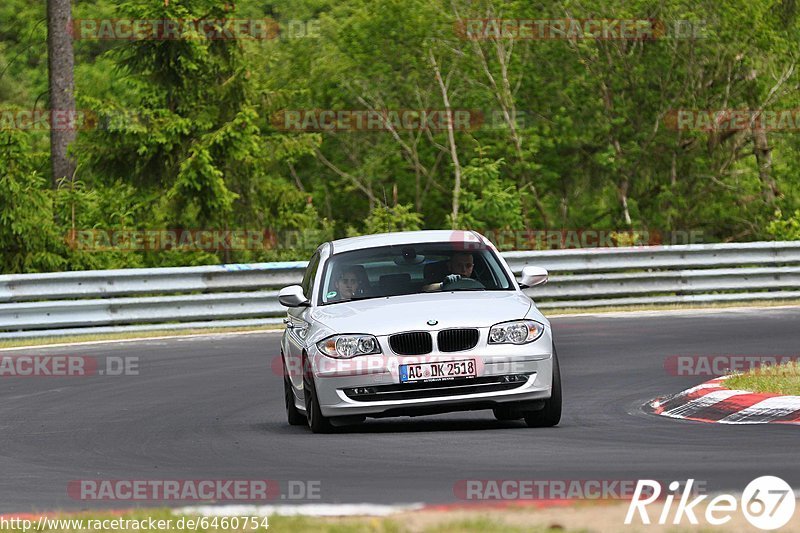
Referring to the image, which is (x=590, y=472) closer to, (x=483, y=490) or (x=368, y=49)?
(x=483, y=490)

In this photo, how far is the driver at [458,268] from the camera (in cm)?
1227

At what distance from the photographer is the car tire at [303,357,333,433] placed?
37.4ft

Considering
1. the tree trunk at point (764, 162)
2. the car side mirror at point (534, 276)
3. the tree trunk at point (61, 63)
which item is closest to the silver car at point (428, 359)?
the car side mirror at point (534, 276)

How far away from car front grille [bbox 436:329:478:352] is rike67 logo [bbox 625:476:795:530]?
368 cm

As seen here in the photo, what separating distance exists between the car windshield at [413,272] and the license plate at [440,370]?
120 centimetres

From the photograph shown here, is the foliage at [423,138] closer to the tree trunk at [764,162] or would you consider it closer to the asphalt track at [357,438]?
the tree trunk at [764,162]

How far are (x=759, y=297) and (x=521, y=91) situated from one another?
1753cm

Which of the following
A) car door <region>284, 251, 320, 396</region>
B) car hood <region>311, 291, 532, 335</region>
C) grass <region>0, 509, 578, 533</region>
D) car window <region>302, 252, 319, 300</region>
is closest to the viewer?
grass <region>0, 509, 578, 533</region>

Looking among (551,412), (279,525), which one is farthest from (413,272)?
(279,525)

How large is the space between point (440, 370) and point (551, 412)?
929 millimetres

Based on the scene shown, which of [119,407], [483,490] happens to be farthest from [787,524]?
[119,407]

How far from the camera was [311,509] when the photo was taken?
24.2 feet

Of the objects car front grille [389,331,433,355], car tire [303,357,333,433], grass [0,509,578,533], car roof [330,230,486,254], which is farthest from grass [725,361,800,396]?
grass [0,509,578,533]

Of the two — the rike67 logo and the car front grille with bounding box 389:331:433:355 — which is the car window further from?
the rike67 logo
